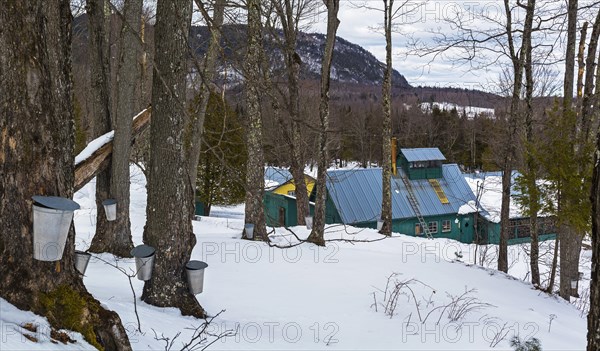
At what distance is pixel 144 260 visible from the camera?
14.3 ft

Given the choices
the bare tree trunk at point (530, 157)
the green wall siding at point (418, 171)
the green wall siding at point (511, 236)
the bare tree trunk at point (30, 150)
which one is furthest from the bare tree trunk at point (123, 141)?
the green wall siding at point (511, 236)

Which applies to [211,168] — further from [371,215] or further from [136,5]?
[136,5]

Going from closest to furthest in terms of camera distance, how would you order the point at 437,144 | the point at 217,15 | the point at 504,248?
the point at 217,15, the point at 504,248, the point at 437,144

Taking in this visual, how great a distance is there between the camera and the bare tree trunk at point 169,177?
4352mm

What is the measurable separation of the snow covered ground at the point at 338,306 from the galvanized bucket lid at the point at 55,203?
59 centimetres

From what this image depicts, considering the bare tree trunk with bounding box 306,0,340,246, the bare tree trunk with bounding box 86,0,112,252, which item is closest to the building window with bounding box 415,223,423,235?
the bare tree trunk with bounding box 306,0,340,246

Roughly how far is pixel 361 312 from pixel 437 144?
48.3 meters

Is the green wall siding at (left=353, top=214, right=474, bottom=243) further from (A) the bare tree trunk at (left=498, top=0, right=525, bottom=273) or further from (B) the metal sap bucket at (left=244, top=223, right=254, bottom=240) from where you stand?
(B) the metal sap bucket at (left=244, top=223, right=254, bottom=240)

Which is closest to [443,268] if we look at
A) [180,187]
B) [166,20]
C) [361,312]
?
[361,312]

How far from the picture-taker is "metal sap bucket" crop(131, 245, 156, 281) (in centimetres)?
434

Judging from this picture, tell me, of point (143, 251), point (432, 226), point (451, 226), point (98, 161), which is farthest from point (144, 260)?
point (451, 226)

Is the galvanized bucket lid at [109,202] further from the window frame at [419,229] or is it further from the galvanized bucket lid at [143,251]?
the window frame at [419,229]

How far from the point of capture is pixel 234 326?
184 inches

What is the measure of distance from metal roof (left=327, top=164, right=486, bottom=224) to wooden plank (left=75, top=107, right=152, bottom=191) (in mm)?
14708
